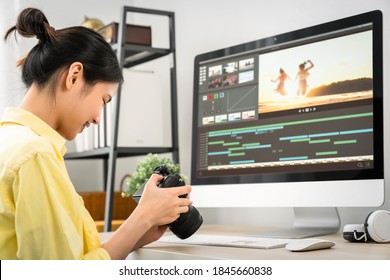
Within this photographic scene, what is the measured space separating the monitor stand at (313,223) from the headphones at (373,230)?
0.42ft

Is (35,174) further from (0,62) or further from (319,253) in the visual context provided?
(0,62)

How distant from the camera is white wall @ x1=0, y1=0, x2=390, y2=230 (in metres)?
1.52

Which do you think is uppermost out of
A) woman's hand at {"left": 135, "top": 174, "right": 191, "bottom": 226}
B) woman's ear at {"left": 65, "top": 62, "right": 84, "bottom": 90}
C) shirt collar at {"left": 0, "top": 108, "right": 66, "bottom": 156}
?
woman's ear at {"left": 65, "top": 62, "right": 84, "bottom": 90}

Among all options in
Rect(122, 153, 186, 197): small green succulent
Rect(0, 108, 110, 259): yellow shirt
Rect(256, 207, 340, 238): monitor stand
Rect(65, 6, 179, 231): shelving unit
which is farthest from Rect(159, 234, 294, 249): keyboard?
Rect(65, 6, 179, 231): shelving unit

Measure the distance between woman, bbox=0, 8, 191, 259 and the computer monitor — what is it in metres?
0.34

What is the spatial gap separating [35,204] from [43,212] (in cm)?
2

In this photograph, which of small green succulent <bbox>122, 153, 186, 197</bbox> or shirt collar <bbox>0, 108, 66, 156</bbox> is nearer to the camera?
shirt collar <bbox>0, 108, 66, 156</bbox>

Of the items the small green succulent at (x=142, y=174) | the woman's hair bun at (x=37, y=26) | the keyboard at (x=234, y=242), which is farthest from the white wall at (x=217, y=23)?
the woman's hair bun at (x=37, y=26)

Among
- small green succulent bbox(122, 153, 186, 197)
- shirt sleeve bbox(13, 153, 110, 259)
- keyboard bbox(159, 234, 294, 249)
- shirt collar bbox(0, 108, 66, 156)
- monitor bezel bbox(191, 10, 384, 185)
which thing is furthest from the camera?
small green succulent bbox(122, 153, 186, 197)

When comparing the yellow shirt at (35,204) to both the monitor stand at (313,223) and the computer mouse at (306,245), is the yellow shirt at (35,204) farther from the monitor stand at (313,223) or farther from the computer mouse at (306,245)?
the monitor stand at (313,223)

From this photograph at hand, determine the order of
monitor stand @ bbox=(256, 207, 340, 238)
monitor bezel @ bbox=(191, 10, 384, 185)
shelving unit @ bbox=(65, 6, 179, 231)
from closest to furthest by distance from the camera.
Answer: monitor bezel @ bbox=(191, 10, 384, 185)
monitor stand @ bbox=(256, 207, 340, 238)
shelving unit @ bbox=(65, 6, 179, 231)

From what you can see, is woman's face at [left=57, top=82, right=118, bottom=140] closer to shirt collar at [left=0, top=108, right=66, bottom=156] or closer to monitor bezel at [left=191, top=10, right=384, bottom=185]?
shirt collar at [left=0, top=108, right=66, bottom=156]

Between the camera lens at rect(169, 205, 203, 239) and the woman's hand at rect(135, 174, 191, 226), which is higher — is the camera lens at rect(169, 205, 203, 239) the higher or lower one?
the lower one

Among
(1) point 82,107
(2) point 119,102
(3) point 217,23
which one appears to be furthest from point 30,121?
(3) point 217,23
